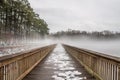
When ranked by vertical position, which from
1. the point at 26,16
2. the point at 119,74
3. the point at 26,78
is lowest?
the point at 26,78

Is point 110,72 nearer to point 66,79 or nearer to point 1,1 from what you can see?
point 66,79

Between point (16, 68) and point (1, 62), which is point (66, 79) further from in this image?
point (1, 62)

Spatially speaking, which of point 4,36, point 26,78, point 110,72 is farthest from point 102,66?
point 4,36

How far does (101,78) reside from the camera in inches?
384

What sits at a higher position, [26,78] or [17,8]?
[17,8]

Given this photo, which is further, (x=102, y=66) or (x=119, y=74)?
(x=102, y=66)

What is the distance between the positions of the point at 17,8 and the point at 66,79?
69.2m

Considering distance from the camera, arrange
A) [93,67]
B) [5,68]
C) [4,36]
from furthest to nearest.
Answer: [4,36], [93,67], [5,68]

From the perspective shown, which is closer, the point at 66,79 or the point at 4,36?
the point at 66,79

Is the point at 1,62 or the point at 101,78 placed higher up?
the point at 1,62

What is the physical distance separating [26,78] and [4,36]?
2397 inches

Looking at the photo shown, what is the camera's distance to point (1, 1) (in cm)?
5584

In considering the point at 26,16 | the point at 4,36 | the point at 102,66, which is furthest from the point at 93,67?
the point at 26,16

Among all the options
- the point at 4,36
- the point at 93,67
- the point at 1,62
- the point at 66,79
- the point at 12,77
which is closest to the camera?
the point at 1,62
